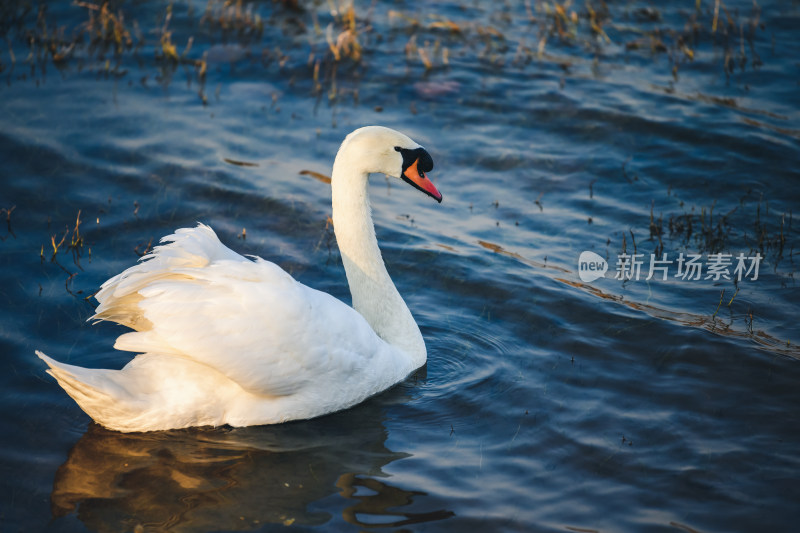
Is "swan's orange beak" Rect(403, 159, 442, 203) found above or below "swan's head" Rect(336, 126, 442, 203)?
below

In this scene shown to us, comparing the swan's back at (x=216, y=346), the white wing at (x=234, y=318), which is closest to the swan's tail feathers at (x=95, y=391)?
the swan's back at (x=216, y=346)

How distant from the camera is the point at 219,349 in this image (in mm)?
5477

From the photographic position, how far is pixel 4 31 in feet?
43.3

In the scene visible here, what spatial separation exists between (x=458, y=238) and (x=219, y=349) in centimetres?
402

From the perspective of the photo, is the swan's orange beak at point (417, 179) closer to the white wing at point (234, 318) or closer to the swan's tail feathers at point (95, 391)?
the white wing at point (234, 318)

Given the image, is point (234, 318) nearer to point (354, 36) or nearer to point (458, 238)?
A: point (458, 238)

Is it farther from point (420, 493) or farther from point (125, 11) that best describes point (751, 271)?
point (125, 11)

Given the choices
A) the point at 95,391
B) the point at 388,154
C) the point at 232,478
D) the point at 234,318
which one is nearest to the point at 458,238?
the point at 388,154

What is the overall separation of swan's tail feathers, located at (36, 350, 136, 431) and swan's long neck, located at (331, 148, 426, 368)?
2.01 m

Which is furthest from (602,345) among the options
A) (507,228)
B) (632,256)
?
(507,228)

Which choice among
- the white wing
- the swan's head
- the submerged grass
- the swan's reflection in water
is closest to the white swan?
the white wing

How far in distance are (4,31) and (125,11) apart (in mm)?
1893

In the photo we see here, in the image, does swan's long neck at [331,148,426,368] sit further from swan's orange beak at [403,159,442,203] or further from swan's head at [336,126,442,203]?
swan's orange beak at [403,159,442,203]

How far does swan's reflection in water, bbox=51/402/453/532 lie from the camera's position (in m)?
5.16
